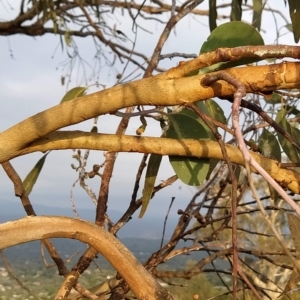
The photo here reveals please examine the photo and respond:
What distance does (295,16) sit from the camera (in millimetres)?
633

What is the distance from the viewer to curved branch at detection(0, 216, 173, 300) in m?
0.41

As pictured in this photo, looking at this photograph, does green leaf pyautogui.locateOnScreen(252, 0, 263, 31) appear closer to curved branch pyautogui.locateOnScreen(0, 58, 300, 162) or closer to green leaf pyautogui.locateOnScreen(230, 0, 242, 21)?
green leaf pyautogui.locateOnScreen(230, 0, 242, 21)

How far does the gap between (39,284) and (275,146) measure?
1.74 metres

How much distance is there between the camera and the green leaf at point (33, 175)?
2.54ft

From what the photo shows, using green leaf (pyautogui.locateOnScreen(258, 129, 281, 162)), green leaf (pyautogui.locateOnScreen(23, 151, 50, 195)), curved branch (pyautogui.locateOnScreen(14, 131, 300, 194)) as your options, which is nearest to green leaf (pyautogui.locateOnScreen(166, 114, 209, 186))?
curved branch (pyautogui.locateOnScreen(14, 131, 300, 194))

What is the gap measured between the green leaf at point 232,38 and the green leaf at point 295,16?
217 millimetres

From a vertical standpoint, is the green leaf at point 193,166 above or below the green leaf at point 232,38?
below

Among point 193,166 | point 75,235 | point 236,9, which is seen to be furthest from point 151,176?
point 236,9

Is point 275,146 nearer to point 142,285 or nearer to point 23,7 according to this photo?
point 142,285

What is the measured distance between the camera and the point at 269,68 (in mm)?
382

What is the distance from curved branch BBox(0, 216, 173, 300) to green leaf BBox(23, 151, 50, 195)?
351 millimetres

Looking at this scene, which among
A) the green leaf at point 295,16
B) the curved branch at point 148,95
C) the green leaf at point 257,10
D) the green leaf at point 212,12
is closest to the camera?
the curved branch at point 148,95

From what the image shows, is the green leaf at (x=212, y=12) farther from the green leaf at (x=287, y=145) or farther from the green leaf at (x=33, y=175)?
the green leaf at (x=33, y=175)

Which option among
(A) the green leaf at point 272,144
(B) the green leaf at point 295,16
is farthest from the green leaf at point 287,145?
(B) the green leaf at point 295,16
